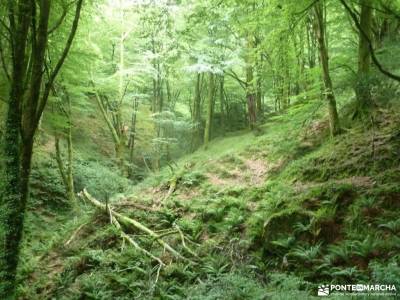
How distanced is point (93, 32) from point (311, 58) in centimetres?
1067

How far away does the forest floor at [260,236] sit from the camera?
596 cm

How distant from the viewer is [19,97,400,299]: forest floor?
596 centimetres

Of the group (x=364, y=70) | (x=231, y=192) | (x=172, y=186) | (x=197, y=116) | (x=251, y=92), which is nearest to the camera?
(x=364, y=70)

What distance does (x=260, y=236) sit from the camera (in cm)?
765

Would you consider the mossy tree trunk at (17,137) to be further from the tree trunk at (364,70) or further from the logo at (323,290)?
the tree trunk at (364,70)

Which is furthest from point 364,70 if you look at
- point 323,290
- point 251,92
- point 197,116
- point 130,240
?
point 197,116

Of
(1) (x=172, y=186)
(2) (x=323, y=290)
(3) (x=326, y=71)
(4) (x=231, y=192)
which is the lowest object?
(2) (x=323, y=290)

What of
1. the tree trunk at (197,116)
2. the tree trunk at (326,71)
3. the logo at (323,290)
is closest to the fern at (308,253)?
the logo at (323,290)

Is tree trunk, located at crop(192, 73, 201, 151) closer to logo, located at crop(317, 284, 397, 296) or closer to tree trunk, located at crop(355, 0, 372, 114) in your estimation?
tree trunk, located at crop(355, 0, 372, 114)

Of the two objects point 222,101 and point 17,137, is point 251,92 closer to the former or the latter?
point 222,101

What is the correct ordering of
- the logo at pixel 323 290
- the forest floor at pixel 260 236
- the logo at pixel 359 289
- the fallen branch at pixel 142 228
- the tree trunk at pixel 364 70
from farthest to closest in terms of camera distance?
the tree trunk at pixel 364 70 → the fallen branch at pixel 142 228 → the forest floor at pixel 260 236 → the logo at pixel 323 290 → the logo at pixel 359 289

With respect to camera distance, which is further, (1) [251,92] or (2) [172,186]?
(1) [251,92]

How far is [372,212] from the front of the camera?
21.5ft

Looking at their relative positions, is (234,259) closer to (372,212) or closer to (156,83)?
(372,212)
